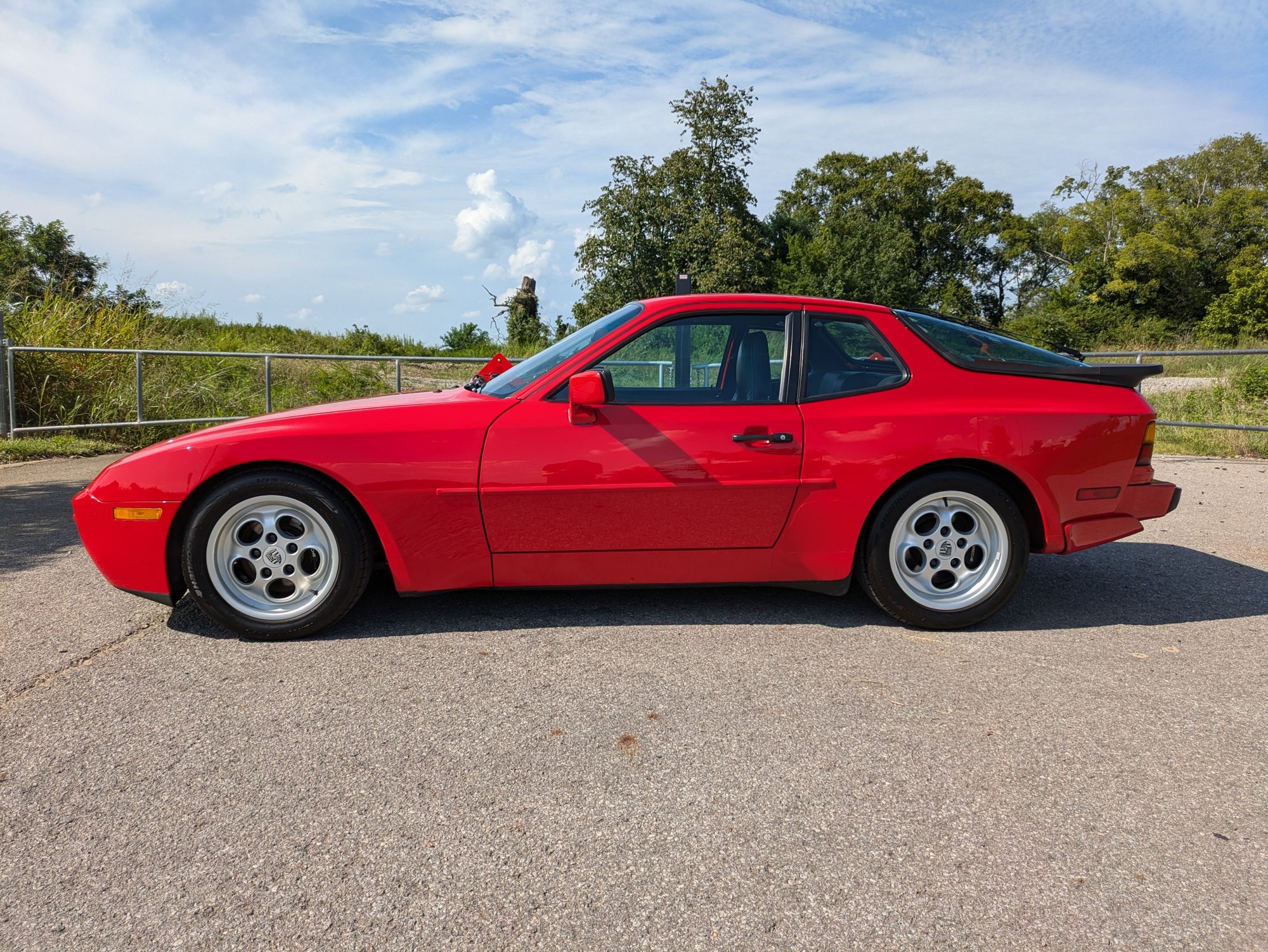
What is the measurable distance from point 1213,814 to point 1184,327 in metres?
54.2

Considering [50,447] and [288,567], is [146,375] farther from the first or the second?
[288,567]

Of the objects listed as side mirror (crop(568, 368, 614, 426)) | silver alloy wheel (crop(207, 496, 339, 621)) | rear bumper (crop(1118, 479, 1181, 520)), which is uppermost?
side mirror (crop(568, 368, 614, 426))

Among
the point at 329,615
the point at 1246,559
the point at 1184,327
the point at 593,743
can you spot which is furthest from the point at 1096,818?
the point at 1184,327

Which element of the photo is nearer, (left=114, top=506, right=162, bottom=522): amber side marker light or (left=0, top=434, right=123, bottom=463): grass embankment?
(left=114, top=506, right=162, bottom=522): amber side marker light

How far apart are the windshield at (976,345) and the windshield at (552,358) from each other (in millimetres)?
A: 1341

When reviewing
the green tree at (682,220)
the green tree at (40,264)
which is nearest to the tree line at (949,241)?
the green tree at (682,220)

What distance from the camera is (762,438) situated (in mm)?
3771

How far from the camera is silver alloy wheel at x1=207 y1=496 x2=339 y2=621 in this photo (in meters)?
3.67

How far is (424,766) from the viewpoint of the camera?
8.53 ft

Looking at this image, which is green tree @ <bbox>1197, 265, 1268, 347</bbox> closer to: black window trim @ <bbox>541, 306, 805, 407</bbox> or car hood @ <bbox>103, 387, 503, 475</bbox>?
black window trim @ <bbox>541, 306, 805, 407</bbox>

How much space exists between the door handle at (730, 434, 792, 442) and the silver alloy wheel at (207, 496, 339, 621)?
1.78m

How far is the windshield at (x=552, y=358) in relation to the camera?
12.8 feet

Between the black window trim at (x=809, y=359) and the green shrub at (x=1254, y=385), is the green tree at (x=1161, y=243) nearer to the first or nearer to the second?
the green shrub at (x=1254, y=385)

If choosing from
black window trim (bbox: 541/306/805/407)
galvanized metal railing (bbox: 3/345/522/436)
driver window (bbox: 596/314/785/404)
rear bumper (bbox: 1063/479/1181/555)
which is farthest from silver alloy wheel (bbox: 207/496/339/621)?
galvanized metal railing (bbox: 3/345/522/436)
